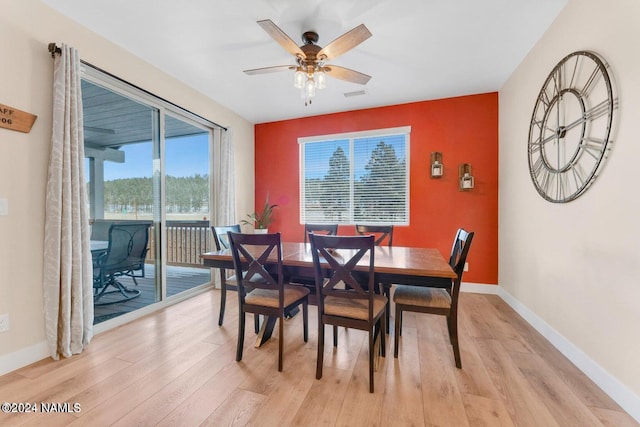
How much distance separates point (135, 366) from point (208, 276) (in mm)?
2052

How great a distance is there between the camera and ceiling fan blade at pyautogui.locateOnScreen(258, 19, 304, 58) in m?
1.79

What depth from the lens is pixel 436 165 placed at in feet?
12.2

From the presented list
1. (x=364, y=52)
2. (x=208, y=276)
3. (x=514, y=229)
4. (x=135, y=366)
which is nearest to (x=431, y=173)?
(x=514, y=229)

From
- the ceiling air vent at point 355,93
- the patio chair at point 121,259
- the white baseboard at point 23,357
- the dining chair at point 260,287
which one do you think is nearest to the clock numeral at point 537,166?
the ceiling air vent at point 355,93

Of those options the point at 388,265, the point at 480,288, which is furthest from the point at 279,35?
the point at 480,288

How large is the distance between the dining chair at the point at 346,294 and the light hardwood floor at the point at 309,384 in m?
0.24

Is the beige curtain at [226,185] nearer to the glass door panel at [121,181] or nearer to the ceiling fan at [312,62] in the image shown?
the glass door panel at [121,181]

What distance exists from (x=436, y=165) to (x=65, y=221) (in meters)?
4.06

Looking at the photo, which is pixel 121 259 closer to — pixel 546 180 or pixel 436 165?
pixel 436 165

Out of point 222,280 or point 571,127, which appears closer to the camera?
point 571,127

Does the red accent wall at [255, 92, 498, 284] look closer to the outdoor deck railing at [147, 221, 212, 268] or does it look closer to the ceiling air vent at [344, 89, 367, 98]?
the ceiling air vent at [344, 89, 367, 98]

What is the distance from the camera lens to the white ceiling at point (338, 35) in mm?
2094

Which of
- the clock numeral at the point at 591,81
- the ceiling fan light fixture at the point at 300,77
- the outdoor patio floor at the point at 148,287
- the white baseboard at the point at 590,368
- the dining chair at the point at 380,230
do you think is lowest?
the white baseboard at the point at 590,368

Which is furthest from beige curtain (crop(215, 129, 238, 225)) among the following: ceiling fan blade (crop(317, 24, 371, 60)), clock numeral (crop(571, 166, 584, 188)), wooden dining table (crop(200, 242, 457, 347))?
clock numeral (crop(571, 166, 584, 188))
